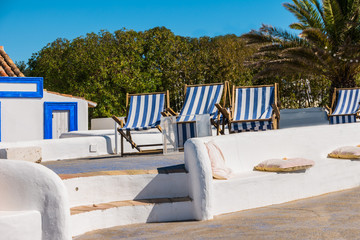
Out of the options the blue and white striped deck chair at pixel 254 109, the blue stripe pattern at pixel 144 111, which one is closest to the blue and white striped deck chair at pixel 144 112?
the blue stripe pattern at pixel 144 111

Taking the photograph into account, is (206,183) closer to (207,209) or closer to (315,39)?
(207,209)

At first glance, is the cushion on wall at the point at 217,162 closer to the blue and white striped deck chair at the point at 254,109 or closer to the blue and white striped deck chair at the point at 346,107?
the blue and white striped deck chair at the point at 254,109

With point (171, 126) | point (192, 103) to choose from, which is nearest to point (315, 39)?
point (192, 103)

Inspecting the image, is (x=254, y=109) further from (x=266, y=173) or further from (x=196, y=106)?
(x=266, y=173)

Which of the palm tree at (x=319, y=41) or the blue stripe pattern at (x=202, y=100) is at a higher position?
the palm tree at (x=319, y=41)

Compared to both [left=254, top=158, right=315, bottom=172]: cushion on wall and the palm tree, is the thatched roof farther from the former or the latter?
[left=254, top=158, right=315, bottom=172]: cushion on wall

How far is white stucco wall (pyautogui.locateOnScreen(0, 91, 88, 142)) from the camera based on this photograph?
1345cm

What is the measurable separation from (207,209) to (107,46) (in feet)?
89.6

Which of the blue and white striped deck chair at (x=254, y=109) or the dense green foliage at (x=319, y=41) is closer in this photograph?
the blue and white striped deck chair at (x=254, y=109)

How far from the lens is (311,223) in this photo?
4.38m

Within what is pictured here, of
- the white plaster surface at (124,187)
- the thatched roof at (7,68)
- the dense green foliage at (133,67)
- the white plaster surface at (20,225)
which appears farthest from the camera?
the dense green foliage at (133,67)

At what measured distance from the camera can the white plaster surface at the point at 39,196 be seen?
365 cm

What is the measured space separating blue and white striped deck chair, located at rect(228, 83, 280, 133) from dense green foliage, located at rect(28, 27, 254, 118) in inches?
739

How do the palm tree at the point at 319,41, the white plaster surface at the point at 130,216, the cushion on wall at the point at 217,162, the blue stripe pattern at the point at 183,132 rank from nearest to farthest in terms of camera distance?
the white plaster surface at the point at 130,216
the cushion on wall at the point at 217,162
the blue stripe pattern at the point at 183,132
the palm tree at the point at 319,41
